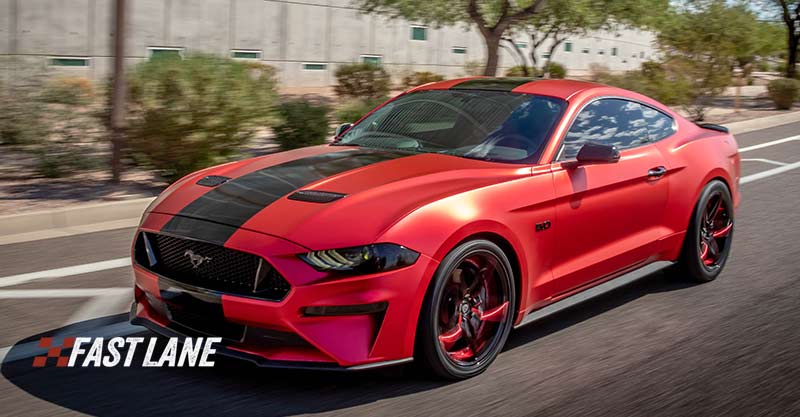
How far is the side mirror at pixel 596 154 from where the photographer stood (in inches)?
213

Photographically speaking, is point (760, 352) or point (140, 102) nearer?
point (760, 352)

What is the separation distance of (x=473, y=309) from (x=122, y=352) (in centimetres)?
188

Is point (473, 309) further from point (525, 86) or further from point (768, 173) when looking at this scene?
point (768, 173)

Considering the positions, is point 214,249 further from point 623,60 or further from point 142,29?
point 623,60

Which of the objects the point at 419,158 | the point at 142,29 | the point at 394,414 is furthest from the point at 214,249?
the point at 142,29

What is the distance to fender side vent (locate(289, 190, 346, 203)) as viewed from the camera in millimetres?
4598

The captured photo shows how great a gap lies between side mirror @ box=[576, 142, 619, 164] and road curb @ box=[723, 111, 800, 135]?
1655 centimetres

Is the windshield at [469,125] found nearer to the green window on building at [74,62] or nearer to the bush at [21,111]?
the bush at [21,111]

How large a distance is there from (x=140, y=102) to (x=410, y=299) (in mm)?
7202

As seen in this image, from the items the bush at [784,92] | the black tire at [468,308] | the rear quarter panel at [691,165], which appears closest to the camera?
Answer: the black tire at [468,308]

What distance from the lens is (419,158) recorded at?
17.7ft

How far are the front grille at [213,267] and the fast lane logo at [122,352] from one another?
29 centimetres

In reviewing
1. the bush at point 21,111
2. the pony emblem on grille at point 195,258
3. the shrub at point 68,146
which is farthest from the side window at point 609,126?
the bush at point 21,111

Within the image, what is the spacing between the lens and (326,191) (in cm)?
473
